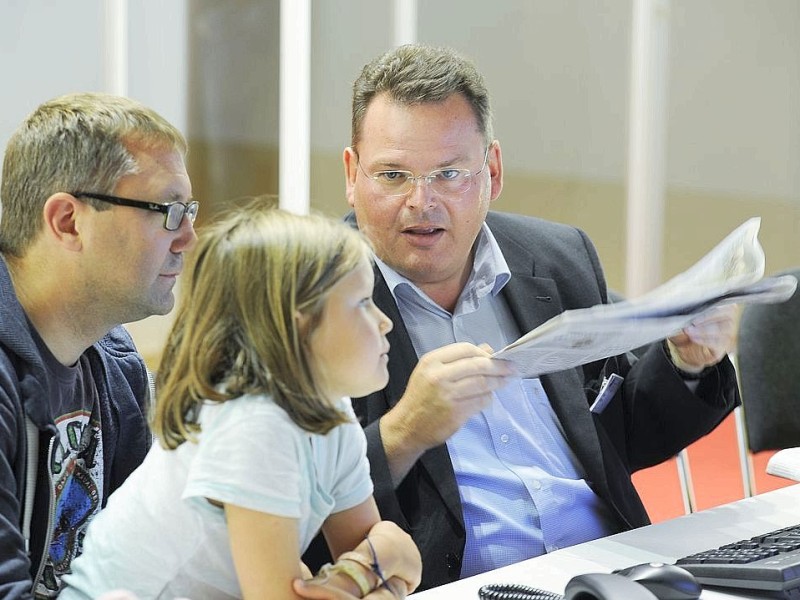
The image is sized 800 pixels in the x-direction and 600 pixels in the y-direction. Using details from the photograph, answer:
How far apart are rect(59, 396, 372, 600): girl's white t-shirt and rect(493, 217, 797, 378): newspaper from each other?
12.2 inches

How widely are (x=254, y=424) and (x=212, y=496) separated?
3.7 inches

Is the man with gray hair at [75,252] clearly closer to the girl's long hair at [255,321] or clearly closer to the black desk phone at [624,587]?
the girl's long hair at [255,321]

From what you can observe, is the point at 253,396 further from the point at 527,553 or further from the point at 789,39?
the point at 789,39

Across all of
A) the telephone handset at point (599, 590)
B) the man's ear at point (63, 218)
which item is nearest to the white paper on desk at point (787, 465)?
the telephone handset at point (599, 590)

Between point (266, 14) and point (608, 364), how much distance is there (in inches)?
140

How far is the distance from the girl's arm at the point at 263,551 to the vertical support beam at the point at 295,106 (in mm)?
4225

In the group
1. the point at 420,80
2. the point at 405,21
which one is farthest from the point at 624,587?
the point at 405,21

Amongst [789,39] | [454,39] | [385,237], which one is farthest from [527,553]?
[789,39]

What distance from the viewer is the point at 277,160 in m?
5.57

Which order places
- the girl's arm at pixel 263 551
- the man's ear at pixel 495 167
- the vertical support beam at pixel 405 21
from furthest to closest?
1. the vertical support beam at pixel 405 21
2. the man's ear at pixel 495 167
3. the girl's arm at pixel 263 551

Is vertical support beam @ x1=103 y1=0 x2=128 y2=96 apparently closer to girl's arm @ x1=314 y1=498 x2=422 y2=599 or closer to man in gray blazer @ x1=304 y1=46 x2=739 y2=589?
man in gray blazer @ x1=304 y1=46 x2=739 y2=589

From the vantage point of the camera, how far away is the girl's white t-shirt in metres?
1.24

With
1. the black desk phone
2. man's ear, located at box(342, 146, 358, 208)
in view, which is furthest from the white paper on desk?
man's ear, located at box(342, 146, 358, 208)

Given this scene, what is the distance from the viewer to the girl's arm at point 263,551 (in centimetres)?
123
